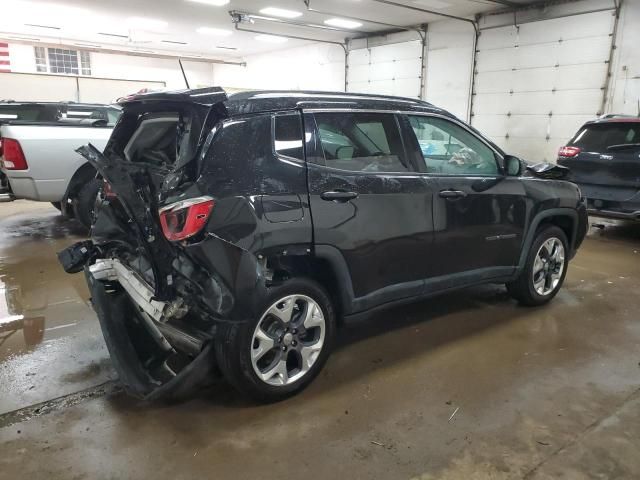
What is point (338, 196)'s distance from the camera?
9.28 feet

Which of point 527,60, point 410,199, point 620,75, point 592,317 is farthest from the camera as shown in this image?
point 527,60

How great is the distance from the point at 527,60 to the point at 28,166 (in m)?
10.7

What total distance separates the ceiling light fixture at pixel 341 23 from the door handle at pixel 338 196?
1212 cm

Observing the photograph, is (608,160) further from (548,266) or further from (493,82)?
(493,82)

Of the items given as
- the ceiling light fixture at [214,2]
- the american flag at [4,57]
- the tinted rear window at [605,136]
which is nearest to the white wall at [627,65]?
the tinted rear window at [605,136]

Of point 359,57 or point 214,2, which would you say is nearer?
point 214,2

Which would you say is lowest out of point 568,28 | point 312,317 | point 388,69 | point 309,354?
point 309,354

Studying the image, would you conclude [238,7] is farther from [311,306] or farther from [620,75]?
[311,306]

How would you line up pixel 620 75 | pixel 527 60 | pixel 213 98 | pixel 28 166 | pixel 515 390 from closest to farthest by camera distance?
pixel 213 98
pixel 515 390
pixel 28 166
pixel 620 75
pixel 527 60

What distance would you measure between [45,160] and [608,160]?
7372 mm

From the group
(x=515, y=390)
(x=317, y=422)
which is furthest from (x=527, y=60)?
(x=317, y=422)

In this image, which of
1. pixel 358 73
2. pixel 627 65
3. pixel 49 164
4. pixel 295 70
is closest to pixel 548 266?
pixel 49 164

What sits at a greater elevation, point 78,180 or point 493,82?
point 493,82

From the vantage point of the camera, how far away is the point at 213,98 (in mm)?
2566
